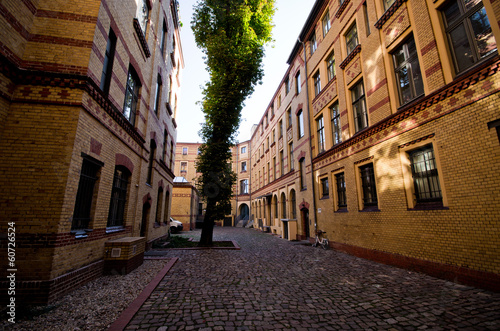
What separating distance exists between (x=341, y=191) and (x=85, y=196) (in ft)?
34.0

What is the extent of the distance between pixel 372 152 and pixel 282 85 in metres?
13.9

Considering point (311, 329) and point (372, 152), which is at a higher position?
point (372, 152)

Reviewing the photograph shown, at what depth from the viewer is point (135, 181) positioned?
8930 millimetres

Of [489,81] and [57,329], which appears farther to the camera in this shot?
[489,81]

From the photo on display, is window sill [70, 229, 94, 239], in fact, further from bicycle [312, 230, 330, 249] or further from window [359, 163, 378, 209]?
bicycle [312, 230, 330, 249]

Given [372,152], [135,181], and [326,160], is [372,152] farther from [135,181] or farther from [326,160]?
[135,181]

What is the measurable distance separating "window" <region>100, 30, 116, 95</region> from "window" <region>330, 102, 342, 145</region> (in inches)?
389

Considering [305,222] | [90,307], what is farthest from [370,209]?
[90,307]

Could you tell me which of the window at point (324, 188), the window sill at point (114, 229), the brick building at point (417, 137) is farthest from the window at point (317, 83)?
the window sill at point (114, 229)

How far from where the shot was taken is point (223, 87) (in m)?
12.5

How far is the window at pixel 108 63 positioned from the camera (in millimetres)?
6273

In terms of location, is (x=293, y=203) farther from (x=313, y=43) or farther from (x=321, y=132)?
(x=313, y=43)

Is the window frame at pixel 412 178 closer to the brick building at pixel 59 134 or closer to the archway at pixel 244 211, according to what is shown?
the brick building at pixel 59 134

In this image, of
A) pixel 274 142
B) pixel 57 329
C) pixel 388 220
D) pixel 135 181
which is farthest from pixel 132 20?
pixel 274 142
